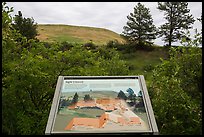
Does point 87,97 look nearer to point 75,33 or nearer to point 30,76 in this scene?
point 30,76

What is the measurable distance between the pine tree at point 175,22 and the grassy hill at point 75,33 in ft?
58.5

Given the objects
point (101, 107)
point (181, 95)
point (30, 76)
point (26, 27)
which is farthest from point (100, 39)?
point (101, 107)

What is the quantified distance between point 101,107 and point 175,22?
149ft

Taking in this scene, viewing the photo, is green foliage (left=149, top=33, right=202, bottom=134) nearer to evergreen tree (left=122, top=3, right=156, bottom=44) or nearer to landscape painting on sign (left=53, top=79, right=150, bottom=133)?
landscape painting on sign (left=53, top=79, right=150, bottom=133)

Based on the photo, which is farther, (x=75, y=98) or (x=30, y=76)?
(x=30, y=76)

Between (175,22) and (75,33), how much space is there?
31.2 metres

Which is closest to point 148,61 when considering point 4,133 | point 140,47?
point 140,47

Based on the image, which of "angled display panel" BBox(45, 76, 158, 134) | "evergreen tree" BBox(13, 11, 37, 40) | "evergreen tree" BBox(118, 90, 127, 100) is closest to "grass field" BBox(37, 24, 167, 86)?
"evergreen tree" BBox(13, 11, 37, 40)

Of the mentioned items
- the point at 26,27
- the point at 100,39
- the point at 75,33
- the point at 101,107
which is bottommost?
the point at 101,107

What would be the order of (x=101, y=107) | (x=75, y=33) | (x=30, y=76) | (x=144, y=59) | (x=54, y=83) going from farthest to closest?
(x=75, y=33)
(x=144, y=59)
(x=54, y=83)
(x=30, y=76)
(x=101, y=107)

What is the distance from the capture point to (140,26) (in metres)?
52.1

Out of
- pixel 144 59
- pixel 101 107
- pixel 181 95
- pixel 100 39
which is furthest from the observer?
pixel 100 39

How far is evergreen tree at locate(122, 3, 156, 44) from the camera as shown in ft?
169

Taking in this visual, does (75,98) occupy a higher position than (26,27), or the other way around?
(26,27)
